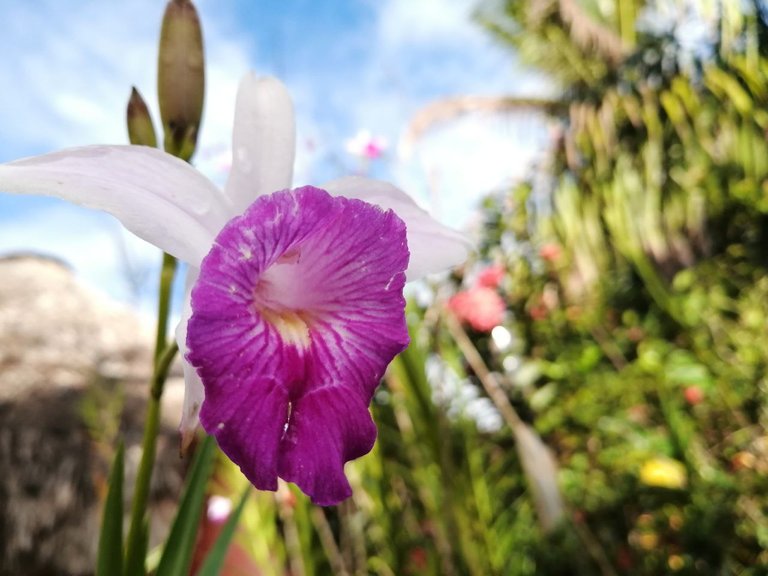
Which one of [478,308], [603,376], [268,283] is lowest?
[268,283]

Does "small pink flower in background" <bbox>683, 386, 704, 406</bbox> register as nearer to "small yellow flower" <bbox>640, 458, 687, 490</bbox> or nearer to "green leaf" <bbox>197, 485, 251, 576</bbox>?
"small yellow flower" <bbox>640, 458, 687, 490</bbox>

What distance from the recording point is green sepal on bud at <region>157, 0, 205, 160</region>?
41cm

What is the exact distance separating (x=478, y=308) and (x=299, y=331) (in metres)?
1.63

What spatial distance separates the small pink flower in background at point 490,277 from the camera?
215cm

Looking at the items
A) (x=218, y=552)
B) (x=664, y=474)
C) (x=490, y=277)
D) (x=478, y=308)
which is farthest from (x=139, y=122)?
(x=490, y=277)

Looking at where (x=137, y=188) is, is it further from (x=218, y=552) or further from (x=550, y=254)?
(x=550, y=254)

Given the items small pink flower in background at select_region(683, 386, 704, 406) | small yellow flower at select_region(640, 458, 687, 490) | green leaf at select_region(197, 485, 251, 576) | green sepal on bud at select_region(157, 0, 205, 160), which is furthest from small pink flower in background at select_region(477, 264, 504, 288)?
green sepal on bud at select_region(157, 0, 205, 160)

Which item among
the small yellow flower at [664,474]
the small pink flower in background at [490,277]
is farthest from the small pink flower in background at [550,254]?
the small yellow flower at [664,474]

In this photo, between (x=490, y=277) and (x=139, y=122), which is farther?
(x=490, y=277)

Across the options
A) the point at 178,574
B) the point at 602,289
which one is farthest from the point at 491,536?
the point at 602,289

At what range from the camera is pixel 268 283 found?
40 cm

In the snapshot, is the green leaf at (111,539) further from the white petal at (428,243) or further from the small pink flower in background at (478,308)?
the small pink flower in background at (478,308)

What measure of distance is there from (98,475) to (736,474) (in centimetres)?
163

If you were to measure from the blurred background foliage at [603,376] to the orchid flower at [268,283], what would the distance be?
667 mm
